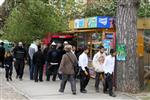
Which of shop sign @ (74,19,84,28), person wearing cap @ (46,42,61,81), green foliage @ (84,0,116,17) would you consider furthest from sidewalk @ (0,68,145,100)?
green foliage @ (84,0,116,17)

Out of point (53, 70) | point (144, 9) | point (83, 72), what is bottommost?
point (53, 70)

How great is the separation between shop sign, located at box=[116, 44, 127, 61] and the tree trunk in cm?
10

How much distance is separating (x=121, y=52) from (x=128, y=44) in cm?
→ 37

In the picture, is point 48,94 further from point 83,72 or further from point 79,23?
point 79,23

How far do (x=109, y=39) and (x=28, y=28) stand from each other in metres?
9.16

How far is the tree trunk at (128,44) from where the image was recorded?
16.0m

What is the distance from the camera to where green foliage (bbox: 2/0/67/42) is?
25.0 metres

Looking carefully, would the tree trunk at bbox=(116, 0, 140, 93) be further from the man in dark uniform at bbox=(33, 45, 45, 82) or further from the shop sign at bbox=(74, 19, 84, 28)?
→ the shop sign at bbox=(74, 19, 84, 28)

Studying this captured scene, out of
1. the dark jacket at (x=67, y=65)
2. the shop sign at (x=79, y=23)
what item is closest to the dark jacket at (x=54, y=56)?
the shop sign at (x=79, y=23)

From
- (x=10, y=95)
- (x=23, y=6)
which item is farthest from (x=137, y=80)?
(x=23, y=6)

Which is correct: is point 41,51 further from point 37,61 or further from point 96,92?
point 96,92

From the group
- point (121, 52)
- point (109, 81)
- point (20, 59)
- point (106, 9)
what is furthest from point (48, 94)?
point (106, 9)

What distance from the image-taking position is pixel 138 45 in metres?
17.1

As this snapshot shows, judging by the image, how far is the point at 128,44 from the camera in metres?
16.1
